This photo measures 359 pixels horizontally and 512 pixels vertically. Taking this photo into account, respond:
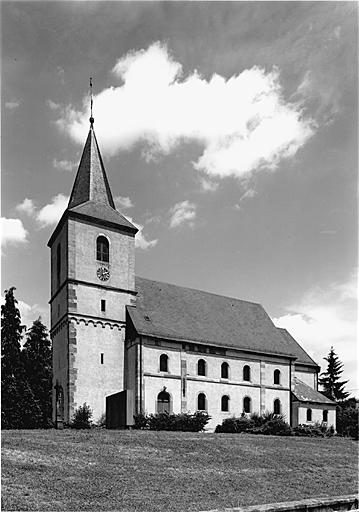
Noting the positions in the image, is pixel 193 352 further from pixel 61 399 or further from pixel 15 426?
pixel 15 426

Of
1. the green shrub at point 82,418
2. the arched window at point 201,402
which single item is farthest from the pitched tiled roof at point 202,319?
the green shrub at point 82,418

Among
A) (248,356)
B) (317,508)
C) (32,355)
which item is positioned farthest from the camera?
(32,355)

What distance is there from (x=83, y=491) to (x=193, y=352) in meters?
28.6

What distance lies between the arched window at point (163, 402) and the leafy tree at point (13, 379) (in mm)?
15657

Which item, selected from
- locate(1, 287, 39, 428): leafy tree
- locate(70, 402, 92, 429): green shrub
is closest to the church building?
locate(70, 402, 92, 429): green shrub

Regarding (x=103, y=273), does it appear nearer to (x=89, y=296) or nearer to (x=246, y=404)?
(x=89, y=296)

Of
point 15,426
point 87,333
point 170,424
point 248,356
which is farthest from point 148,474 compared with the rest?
point 15,426

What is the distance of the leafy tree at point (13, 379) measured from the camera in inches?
→ 1997

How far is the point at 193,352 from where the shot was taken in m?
42.6

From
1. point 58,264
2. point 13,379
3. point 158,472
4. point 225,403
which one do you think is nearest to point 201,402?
point 225,403

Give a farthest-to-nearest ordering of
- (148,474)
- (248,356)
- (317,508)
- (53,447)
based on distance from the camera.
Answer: (248,356), (53,447), (148,474), (317,508)

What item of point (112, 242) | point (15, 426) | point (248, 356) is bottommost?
point (15, 426)

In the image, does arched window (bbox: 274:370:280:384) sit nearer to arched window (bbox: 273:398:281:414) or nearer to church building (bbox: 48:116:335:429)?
church building (bbox: 48:116:335:429)

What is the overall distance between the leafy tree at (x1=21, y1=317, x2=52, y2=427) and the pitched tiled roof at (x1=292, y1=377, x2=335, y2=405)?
22.9 m
